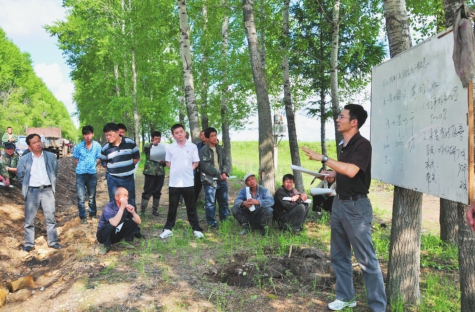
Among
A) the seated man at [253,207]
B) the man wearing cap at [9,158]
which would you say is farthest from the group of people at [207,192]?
the man wearing cap at [9,158]

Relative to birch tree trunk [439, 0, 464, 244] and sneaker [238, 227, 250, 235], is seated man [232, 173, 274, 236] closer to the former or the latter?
sneaker [238, 227, 250, 235]

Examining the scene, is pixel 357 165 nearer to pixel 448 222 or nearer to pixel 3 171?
pixel 448 222

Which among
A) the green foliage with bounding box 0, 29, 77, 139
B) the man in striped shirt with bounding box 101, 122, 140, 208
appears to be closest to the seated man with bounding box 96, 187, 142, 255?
the man in striped shirt with bounding box 101, 122, 140, 208

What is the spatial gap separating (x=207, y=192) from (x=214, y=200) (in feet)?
0.79

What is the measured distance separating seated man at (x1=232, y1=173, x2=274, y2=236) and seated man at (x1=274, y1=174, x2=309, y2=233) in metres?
0.20

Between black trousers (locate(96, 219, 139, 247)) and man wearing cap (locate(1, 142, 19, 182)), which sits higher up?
man wearing cap (locate(1, 142, 19, 182))

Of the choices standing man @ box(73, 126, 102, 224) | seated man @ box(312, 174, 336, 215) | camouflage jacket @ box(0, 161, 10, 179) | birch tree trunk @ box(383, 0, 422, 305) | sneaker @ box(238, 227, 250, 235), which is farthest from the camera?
camouflage jacket @ box(0, 161, 10, 179)

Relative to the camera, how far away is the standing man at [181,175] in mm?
6547

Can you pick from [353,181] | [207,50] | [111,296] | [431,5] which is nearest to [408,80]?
[353,181]

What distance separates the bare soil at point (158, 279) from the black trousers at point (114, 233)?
165mm

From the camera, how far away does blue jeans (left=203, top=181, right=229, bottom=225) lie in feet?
24.1

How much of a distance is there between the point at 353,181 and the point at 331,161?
13.4 inches

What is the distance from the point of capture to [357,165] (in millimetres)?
3508

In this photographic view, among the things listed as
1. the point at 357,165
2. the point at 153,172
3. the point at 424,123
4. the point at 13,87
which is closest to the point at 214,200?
the point at 153,172
